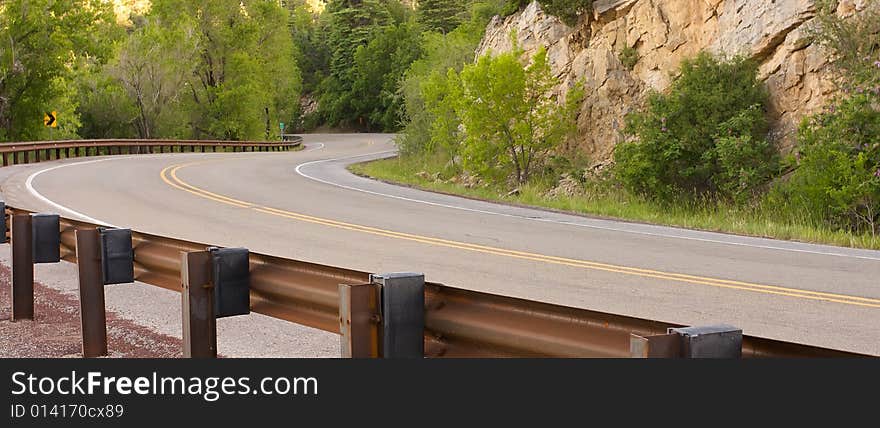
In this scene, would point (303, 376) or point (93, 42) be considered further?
point (93, 42)

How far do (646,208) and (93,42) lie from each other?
35.7 metres

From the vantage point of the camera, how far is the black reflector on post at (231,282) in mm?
6055

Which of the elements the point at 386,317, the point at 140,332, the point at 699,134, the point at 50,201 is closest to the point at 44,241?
the point at 140,332

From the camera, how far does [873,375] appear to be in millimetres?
3539

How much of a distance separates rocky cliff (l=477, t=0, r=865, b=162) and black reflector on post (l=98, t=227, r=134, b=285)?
16205 millimetres

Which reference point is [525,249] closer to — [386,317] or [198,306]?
[198,306]

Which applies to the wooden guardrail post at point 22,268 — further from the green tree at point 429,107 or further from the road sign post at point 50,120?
the road sign post at point 50,120

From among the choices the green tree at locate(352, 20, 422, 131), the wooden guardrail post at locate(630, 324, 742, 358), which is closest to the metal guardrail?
the green tree at locate(352, 20, 422, 131)

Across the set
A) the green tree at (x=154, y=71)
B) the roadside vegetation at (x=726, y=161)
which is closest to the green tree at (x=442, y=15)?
the green tree at (x=154, y=71)

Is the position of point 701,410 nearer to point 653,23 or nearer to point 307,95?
point 653,23

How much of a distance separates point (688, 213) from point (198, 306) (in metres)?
15.3

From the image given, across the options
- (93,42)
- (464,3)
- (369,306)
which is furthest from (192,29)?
(369,306)

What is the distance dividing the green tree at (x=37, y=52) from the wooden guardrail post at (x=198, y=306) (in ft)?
144

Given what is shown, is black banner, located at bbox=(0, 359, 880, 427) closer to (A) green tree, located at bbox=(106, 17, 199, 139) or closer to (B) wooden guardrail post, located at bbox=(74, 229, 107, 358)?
(B) wooden guardrail post, located at bbox=(74, 229, 107, 358)
